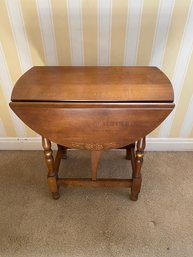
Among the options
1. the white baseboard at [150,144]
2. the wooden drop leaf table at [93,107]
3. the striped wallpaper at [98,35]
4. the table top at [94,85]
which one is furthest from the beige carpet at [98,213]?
the table top at [94,85]

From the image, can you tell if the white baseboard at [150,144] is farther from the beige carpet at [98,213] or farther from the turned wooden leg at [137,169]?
the turned wooden leg at [137,169]

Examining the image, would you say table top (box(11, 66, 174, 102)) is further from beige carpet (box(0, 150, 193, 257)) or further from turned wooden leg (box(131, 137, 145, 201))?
beige carpet (box(0, 150, 193, 257))

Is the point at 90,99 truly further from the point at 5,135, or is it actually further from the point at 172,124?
the point at 5,135

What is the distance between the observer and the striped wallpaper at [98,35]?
1.15m

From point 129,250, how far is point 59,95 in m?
0.85

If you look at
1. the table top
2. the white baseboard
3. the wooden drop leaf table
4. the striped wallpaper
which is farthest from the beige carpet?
the table top

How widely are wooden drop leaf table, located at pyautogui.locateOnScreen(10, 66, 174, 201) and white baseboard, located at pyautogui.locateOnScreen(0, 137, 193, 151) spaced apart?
637 millimetres

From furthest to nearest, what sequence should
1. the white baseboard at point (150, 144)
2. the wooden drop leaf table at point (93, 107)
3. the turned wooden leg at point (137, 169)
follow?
the white baseboard at point (150, 144)
the turned wooden leg at point (137, 169)
the wooden drop leaf table at point (93, 107)

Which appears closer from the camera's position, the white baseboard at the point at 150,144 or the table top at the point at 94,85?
the table top at the point at 94,85

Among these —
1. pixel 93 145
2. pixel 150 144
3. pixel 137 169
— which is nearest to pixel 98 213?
pixel 137 169

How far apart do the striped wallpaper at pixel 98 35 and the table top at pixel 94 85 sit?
0.54 ft

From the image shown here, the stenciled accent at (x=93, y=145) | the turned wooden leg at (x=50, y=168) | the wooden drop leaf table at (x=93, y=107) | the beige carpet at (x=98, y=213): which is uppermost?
the wooden drop leaf table at (x=93, y=107)

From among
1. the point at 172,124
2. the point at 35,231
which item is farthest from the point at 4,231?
the point at 172,124

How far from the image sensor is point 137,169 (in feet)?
3.98
